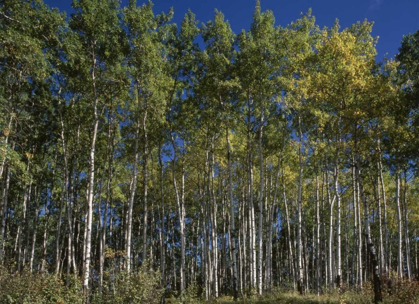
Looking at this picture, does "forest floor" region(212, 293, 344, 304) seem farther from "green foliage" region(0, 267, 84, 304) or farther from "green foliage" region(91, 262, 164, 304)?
"green foliage" region(0, 267, 84, 304)

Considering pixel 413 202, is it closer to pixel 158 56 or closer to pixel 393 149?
pixel 393 149

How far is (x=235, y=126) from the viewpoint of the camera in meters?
16.7

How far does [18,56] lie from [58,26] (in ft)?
11.8

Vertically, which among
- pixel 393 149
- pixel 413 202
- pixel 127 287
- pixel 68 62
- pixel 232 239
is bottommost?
pixel 127 287

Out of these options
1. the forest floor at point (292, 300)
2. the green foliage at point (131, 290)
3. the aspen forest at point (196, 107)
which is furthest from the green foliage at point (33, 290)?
the forest floor at point (292, 300)

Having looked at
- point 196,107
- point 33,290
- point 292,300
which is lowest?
point 292,300

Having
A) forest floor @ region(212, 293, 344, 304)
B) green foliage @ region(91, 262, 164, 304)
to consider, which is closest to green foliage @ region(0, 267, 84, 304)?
green foliage @ region(91, 262, 164, 304)

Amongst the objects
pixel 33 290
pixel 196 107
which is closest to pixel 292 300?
pixel 33 290

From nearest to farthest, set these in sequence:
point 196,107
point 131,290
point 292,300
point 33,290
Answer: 1. point 131,290
2. point 33,290
3. point 292,300
4. point 196,107

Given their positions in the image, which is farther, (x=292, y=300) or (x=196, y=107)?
(x=196, y=107)

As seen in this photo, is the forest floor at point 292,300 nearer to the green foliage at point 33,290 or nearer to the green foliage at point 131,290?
the green foliage at point 131,290

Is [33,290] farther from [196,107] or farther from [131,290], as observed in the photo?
[196,107]

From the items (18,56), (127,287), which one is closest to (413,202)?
(127,287)

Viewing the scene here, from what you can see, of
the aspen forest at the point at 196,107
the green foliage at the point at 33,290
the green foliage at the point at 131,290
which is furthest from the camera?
the aspen forest at the point at 196,107
